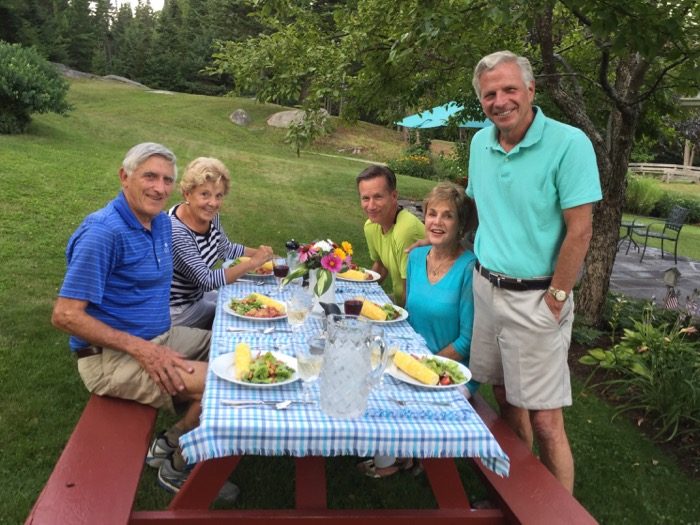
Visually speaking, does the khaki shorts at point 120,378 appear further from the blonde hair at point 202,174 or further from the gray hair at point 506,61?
the gray hair at point 506,61

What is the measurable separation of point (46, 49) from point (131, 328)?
122 ft

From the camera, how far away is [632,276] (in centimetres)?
959

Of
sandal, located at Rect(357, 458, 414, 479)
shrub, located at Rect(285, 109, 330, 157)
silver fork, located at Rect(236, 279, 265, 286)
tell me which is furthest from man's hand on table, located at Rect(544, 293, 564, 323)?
shrub, located at Rect(285, 109, 330, 157)

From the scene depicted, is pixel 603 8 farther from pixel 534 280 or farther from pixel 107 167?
pixel 107 167

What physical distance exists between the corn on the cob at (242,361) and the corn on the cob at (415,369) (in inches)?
22.1

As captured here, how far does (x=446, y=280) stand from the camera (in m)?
3.07

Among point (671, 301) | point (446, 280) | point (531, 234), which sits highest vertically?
point (531, 234)

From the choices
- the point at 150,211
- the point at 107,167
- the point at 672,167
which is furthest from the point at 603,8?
the point at 672,167

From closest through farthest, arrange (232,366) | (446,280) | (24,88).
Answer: (232,366) < (446,280) < (24,88)

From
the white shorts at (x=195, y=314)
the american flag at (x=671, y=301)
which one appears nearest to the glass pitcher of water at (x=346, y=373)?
the white shorts at (x=195, y=314)

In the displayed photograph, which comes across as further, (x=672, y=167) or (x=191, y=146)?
(x=672, y=167)

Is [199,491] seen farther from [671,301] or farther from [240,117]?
[240,117]

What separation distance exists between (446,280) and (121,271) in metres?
1.60

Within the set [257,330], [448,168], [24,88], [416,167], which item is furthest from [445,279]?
[416,167]
